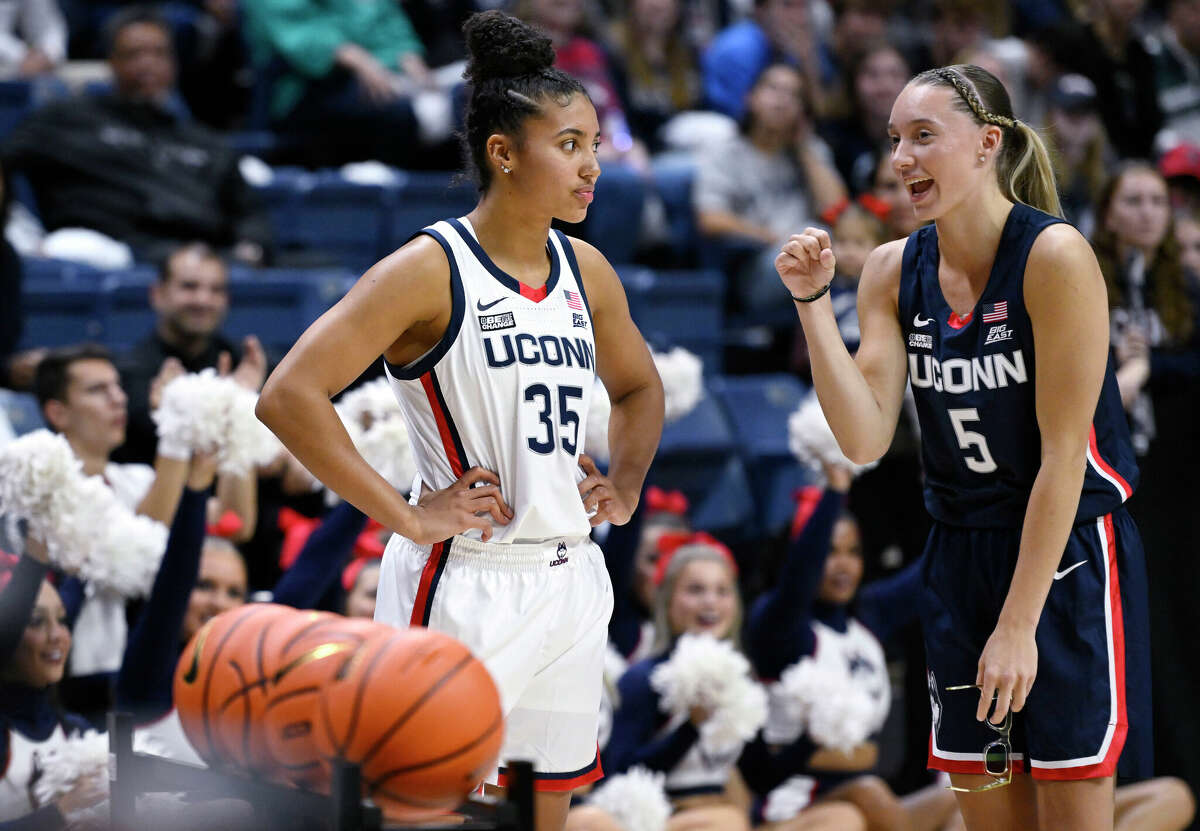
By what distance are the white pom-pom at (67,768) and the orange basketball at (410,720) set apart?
1.70 metres

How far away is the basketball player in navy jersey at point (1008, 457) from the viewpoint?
2.68m

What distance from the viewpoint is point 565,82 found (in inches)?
113

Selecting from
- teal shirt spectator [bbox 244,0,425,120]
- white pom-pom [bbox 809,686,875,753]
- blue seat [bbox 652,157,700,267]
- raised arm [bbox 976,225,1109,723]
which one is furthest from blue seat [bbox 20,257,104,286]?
raised arm [bbox 976,225,1109,723]

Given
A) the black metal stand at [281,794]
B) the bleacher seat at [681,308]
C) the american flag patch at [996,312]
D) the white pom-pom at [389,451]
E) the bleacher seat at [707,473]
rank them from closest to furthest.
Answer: the black metal stand at [281,794], the american flag patch at [996,312], the white pom-pom at [389,451], the bleacher seat at [707,473], the bleacher seat at [681,308]

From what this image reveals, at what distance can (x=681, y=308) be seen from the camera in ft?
22.3

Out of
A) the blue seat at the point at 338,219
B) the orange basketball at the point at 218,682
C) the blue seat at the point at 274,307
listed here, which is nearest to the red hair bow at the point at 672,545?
the blue seat at the point at 274,307

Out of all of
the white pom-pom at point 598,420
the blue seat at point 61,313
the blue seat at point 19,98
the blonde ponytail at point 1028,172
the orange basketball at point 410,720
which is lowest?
the orange basketball at point 410,720

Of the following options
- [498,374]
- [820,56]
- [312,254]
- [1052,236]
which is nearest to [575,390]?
[498,374]

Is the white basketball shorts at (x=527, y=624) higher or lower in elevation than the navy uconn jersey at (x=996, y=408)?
lower

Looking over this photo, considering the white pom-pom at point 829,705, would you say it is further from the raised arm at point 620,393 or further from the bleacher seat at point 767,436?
the raised arm at point 620,393

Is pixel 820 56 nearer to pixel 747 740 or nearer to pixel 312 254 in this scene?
pixel 312 254

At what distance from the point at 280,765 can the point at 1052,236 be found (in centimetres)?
160

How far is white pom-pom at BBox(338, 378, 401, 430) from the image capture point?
165 inches

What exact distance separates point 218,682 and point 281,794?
7.8 inches
